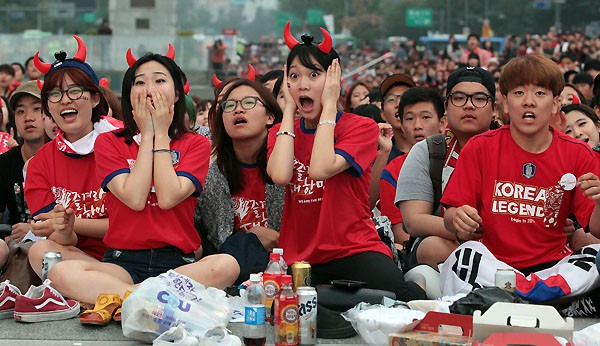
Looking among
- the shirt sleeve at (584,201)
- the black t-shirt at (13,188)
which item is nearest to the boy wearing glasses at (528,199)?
the shirt sleeve at (584,201)

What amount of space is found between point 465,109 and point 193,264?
84.5 inches

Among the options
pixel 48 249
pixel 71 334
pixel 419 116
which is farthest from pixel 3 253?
pixel 419 116

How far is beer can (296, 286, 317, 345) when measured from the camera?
542 centimetres

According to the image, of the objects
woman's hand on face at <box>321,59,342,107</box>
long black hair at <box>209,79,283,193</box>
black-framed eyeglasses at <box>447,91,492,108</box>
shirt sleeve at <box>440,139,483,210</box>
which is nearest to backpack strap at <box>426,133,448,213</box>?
Result: black-framed eyeglasses at <box>447,91,492,108</box>

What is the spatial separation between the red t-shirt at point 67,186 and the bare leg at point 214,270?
3.16 feet

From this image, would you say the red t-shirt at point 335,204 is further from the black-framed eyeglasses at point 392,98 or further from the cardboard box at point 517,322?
the black-framed eyeglasses at point 392,98

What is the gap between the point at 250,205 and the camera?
7211 mm

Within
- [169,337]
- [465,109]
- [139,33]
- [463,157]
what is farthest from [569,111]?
[139,33]

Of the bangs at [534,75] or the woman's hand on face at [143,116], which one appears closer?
the bangs at [534,75]

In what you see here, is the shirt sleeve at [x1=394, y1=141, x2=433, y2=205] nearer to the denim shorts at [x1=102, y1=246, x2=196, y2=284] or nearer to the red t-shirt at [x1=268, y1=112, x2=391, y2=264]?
the red t-shirt at [x1=268, y1=112, x2=391, y2=264]

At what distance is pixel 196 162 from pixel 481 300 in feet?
6.71

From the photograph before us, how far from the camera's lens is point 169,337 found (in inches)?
213

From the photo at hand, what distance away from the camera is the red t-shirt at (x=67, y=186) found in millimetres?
6863

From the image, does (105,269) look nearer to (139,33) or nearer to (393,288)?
(393,288)
